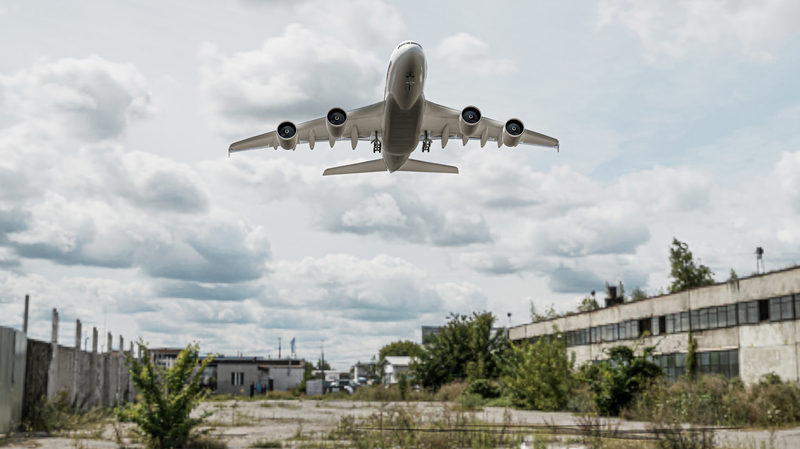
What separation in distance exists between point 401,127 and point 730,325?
24040 mm

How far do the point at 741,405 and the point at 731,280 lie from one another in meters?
12.6

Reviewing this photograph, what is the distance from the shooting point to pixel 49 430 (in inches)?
846

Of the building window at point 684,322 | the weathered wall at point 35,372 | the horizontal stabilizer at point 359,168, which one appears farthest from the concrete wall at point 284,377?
the horizontal stabilizer at point 359,168

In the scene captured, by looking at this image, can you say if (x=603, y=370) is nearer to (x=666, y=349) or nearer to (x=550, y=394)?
(x=550, y=394)

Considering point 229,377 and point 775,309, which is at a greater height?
Answer: point 775,309

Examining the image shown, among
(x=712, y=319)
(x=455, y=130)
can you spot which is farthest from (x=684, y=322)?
(x=455, y=130)

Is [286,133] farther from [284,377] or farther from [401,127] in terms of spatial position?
[284,377]

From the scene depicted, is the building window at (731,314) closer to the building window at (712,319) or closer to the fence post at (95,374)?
the building window at (712,319)

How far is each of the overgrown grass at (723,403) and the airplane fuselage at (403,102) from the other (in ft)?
40.6

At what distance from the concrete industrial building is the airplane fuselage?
1600cm

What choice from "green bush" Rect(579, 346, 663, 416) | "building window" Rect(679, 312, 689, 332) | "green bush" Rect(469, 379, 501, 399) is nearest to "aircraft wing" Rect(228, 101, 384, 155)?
"green bush" Rect(579, 346, 663, 416)

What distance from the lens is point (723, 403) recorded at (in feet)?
85.8

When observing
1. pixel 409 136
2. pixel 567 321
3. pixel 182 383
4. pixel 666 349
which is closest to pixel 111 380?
pixel 182 383

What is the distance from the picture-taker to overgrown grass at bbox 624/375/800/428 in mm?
24234
